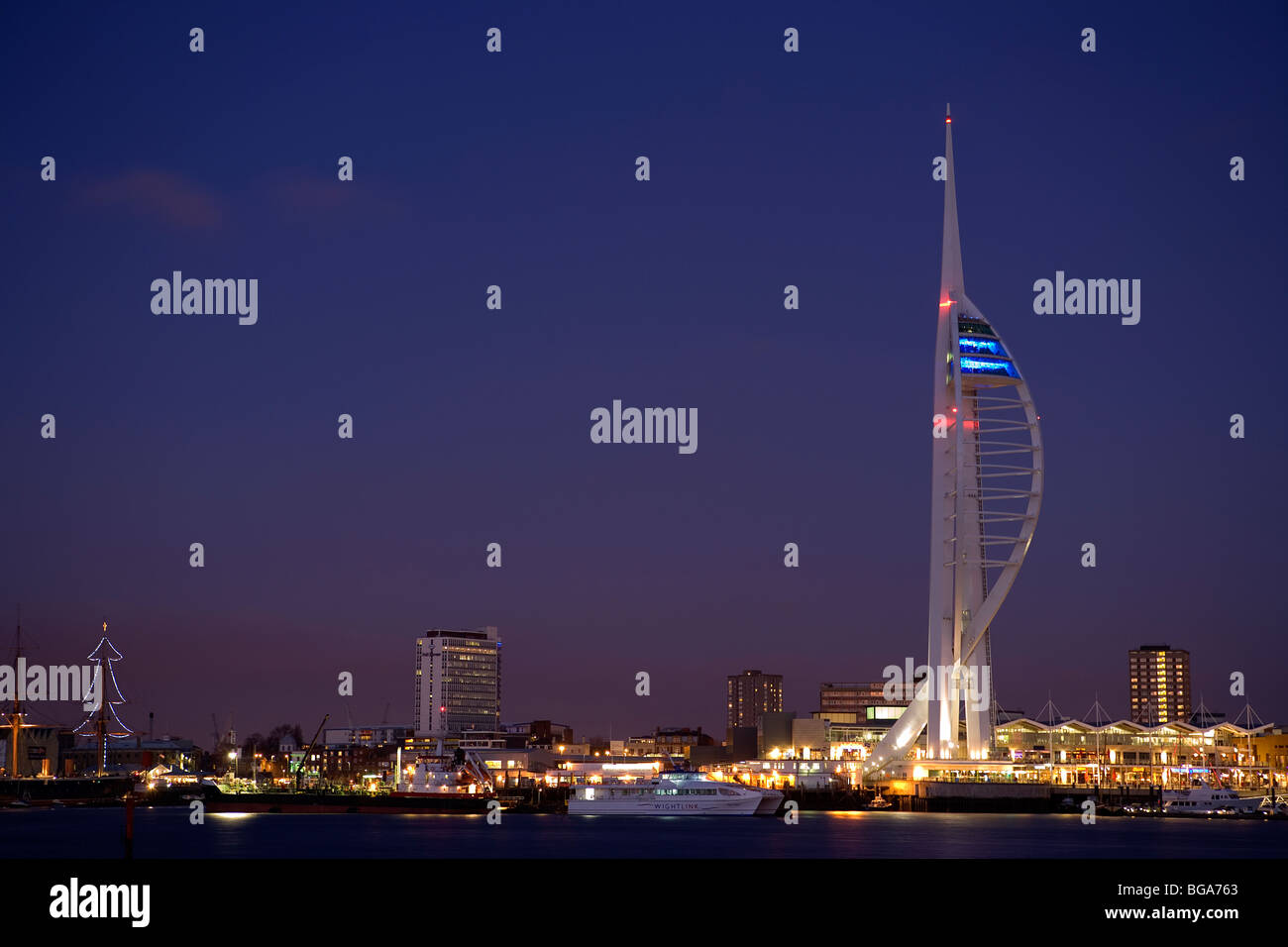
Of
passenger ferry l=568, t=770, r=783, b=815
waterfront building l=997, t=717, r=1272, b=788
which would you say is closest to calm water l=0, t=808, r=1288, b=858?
passenger ferry l=568, t=770, r=783, b=815

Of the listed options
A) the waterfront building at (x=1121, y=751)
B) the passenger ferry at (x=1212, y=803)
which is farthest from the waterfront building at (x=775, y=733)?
the passenger ferry at (x=1212, y=803)

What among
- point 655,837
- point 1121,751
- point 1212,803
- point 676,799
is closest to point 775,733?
point 1121,751

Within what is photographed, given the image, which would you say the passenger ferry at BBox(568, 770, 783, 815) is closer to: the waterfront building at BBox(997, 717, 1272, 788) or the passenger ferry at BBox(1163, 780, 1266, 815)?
the passenger ferry at BBox(1163, 780, 1266, 815)

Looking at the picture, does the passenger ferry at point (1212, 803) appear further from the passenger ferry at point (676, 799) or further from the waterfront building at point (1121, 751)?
the passenger ferry at point (676, 799)
